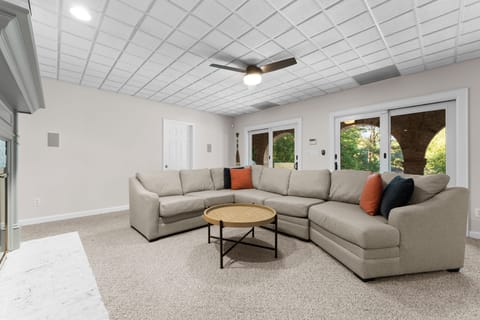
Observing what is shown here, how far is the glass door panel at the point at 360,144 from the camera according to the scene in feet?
12.6

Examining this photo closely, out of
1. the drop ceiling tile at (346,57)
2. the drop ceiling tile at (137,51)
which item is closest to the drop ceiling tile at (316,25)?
the drop ceiling tile at (346,57)

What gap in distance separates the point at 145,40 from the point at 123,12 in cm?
46

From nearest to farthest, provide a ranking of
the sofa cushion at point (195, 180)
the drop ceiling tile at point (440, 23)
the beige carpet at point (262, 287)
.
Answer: the beige carpet at point (262, 287) → the drop ceiling tile at point (440, 23) → the sofa cushion at point (195, 180)

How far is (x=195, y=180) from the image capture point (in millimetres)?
3842

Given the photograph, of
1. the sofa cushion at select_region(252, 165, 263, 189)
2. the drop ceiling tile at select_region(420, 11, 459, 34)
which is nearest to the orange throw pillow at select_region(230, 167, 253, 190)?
the sofa cushion at select_region(252, 165, 263, 189)

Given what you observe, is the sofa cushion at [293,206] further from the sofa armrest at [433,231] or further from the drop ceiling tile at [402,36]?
the drop ceiling tile at [402,36]

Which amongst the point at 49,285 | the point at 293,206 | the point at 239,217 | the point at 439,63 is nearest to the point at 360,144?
the point at 439,63

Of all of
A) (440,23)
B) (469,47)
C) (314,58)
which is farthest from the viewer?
(314,58)

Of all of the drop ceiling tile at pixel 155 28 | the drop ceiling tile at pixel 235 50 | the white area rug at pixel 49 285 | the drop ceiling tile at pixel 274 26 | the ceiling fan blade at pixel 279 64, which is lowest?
the white area rug at pixel 49 285

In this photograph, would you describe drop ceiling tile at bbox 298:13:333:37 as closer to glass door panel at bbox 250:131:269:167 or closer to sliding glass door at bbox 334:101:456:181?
sliding glass door at bbox 334:101:456:181

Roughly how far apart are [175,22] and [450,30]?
290cm

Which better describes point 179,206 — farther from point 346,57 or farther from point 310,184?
point 346,57

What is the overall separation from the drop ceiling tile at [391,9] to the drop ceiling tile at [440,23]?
373mm

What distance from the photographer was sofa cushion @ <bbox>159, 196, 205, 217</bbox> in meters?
2.72
